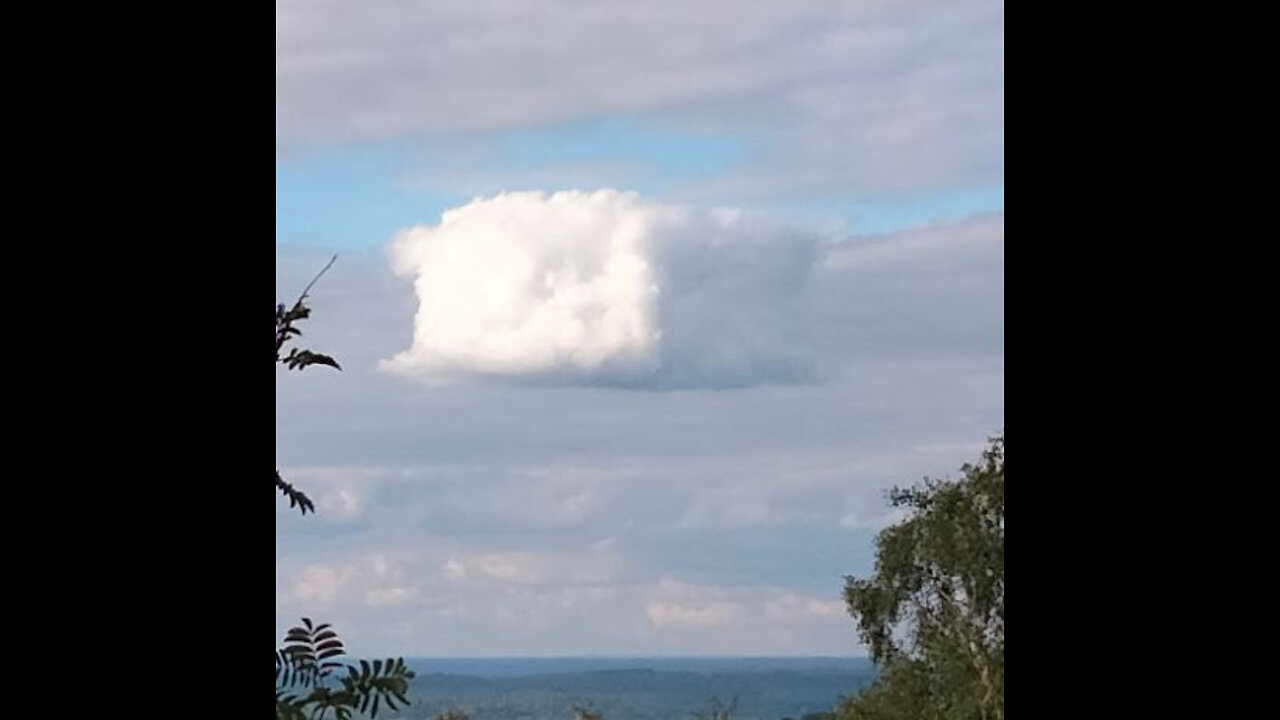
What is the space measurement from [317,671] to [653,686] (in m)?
4.87

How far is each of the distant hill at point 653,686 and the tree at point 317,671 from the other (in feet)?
9.86

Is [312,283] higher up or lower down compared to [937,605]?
higher up

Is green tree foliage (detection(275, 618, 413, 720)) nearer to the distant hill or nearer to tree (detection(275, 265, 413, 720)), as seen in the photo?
tree (detection(275, 265, 413, 720))

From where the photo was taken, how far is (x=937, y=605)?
623cm

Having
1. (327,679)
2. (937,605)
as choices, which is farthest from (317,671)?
(937,605)

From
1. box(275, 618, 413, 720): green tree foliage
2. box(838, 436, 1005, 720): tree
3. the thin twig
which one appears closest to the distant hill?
box(838, 436, 1005, 720): tree

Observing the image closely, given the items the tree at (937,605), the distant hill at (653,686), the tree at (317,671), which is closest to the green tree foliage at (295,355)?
the tree at (317,671)

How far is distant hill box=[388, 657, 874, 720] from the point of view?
195 inches

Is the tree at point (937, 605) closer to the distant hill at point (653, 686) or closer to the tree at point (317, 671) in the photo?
the distant hill at point (653, 686)

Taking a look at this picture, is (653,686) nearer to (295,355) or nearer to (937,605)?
(937,605)

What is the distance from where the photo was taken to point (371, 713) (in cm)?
124

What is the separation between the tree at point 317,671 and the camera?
1.21 meters
